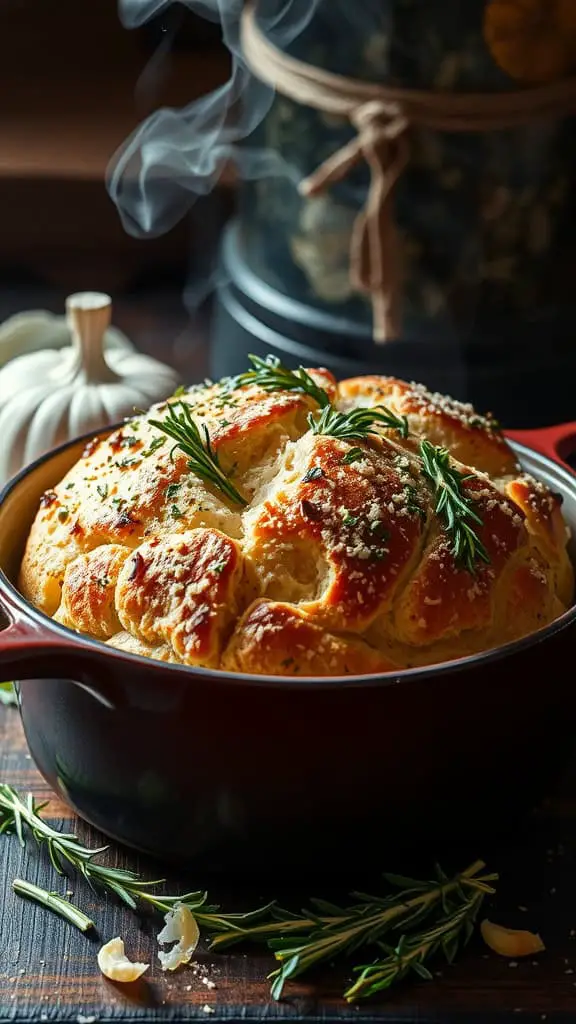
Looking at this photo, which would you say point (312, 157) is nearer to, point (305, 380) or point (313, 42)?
point (313, 42)

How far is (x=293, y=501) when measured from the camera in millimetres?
1592

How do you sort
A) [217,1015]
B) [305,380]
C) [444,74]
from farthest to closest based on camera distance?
[444,74], [305,380], [217,1015]

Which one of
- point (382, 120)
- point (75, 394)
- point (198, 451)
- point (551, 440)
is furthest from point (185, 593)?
point (382, 120)

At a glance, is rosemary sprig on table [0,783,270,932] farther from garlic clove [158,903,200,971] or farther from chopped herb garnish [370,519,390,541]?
chopped herb garnish [370,519,390,541]

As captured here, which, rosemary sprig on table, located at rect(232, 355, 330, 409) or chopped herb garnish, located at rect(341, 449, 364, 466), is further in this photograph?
rosemary sprig on table, located at rect(232, 355, 330, 409)

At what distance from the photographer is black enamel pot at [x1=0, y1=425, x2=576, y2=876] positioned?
1.44 metres

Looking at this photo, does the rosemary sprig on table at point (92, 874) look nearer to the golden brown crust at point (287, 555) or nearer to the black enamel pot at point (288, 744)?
the black enamel pot at point (288, 744)

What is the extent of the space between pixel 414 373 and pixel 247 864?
1459 millimetres

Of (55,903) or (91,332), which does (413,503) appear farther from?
(91,332)

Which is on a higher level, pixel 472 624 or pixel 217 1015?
pixel 472 624

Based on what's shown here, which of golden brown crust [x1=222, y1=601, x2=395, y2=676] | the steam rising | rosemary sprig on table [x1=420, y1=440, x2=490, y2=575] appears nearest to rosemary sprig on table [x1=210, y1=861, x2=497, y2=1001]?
golden brown crust [x1=222, y1=601, x2=395, y2=676]

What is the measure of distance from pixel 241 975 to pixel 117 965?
138 mm

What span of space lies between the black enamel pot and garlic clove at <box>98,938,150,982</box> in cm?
13

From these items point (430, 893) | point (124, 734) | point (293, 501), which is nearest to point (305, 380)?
point (293, 501)
